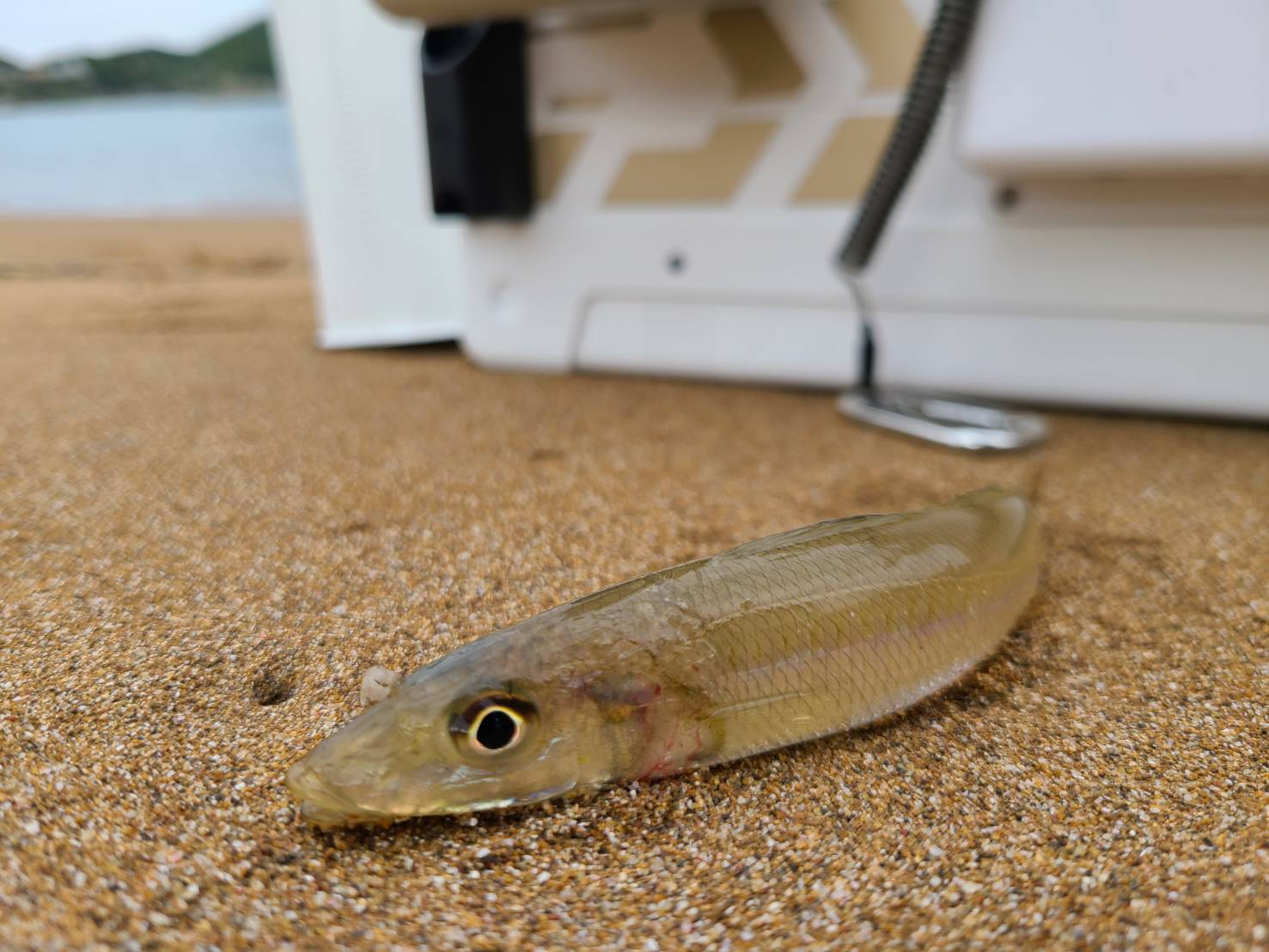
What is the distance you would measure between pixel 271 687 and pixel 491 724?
0.96 feet

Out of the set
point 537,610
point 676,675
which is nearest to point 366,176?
point 537,610

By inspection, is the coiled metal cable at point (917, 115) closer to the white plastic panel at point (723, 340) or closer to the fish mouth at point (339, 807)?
the white plastic panel at point (723, 340)

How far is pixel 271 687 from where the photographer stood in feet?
2.42

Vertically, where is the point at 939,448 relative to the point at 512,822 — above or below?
below

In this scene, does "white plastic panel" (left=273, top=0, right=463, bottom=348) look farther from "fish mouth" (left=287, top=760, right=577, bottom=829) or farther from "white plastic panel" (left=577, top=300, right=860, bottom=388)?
"fish mouth" (left=287, top=760, right=577, bottom=829)

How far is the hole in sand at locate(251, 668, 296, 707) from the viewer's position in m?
0.72

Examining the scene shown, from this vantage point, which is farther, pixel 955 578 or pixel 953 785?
pixel 955 578

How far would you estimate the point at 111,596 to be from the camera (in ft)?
2.89

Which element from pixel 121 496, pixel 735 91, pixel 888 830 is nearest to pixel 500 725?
pixel 888 830

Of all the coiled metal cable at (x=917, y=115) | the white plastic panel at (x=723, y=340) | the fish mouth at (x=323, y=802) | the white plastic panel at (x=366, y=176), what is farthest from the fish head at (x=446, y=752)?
the white plastic panel at (x=366, y=176)

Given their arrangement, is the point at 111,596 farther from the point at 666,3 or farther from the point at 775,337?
the point at 666,3

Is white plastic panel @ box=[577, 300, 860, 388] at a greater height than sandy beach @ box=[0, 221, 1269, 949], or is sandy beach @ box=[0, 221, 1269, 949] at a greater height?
sandy beach @ box=[0, 221, 1269, 949]

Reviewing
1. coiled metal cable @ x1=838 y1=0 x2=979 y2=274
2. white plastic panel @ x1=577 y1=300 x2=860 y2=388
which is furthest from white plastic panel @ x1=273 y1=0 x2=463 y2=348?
coiled metal cable @ x1=838 y1=0 x2=979 y2=274

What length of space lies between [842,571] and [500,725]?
0.33 metres
